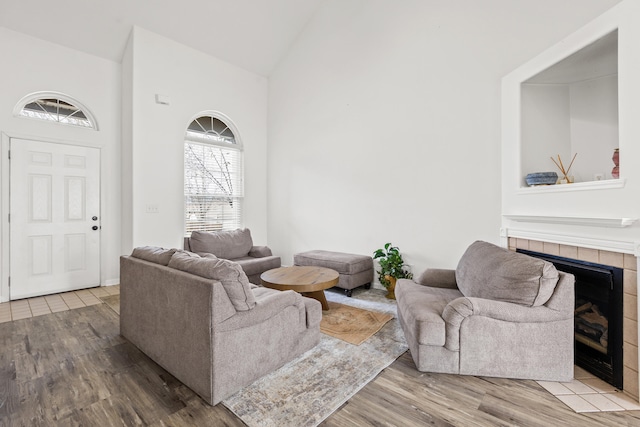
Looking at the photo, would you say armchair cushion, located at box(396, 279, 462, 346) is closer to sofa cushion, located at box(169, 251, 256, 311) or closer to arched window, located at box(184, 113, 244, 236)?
sofa cushion, located at box(169, 251, 256, 311)

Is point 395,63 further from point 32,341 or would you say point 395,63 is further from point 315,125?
point 32,341

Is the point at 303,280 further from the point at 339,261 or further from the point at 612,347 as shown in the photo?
the point at 612,347

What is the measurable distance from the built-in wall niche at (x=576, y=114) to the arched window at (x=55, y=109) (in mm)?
5430

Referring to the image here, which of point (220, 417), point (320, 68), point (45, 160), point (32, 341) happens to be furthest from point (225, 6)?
point (220, 417)

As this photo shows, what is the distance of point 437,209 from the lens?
3719 mm

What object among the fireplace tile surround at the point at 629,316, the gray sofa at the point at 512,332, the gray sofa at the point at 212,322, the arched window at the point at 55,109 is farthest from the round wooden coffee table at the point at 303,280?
the arched window at the point at 55,109

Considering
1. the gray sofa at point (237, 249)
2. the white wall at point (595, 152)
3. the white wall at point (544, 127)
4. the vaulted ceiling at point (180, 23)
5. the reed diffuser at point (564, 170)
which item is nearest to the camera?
the white wall at point (595, 152)

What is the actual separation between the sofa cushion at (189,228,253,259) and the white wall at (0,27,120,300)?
4.35 feet

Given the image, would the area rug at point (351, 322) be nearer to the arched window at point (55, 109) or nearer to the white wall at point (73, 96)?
the white wall at point (73, 96)

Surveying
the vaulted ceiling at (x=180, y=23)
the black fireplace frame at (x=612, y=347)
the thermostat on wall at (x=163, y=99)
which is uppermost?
the vaulted ceiling at (x=180, y=23)

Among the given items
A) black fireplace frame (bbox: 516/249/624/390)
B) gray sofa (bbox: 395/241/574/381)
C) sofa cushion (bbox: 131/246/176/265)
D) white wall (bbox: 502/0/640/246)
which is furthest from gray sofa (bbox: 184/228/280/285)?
black fireplace frame (bbox: 516/249/624/390)

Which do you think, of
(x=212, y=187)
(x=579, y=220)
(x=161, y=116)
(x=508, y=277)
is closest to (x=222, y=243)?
(x=212, y=187)

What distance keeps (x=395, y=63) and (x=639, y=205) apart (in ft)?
10.2

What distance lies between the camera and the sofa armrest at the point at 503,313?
2.02m
